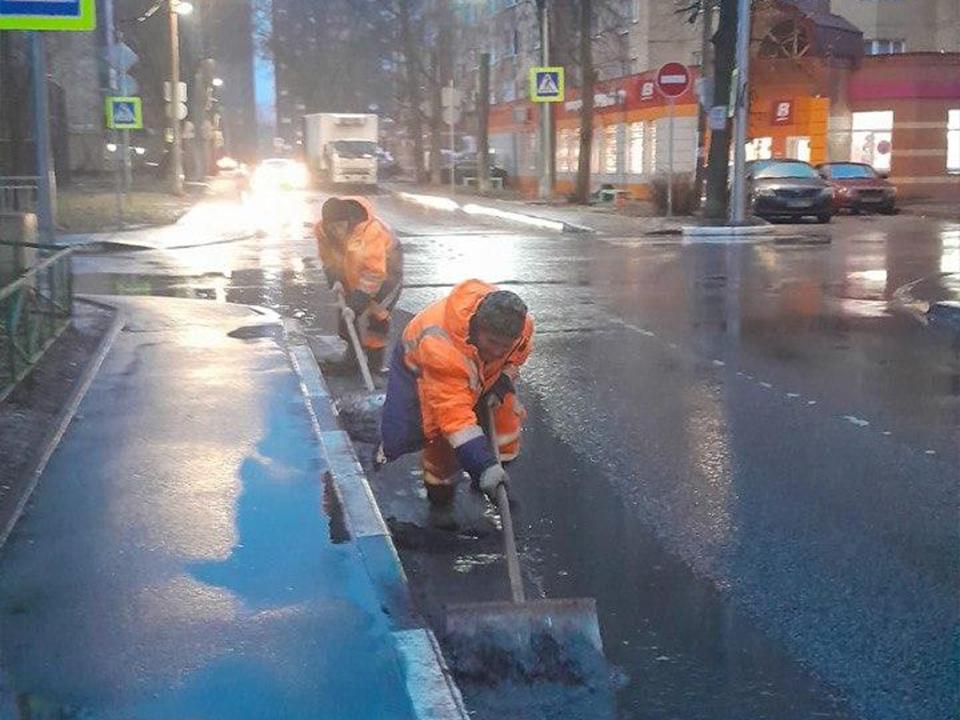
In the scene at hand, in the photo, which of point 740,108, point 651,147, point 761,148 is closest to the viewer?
point 740,108

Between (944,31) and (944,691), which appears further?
(944,31)

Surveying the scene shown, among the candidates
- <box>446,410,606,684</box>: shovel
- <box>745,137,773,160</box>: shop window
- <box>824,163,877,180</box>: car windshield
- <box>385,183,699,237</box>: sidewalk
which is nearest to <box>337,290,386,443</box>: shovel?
<box>446,410,606,684</box>: shovel

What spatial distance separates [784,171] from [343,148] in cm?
2963

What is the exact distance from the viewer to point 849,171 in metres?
33.8

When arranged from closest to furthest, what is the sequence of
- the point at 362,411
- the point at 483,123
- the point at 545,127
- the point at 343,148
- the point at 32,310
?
the point at 362,411
the point at 32,310
the point at 545,127
the point at 483,123
the point at 343,148

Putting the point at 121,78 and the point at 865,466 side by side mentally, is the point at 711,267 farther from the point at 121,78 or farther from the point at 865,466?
the point at 121,78

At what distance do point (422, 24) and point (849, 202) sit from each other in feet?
94.1

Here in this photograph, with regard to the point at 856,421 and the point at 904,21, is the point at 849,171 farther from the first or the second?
the point at 856,421

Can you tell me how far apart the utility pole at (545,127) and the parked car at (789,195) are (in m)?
9.85

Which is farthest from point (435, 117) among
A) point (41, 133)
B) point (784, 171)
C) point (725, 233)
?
point (41, 133)

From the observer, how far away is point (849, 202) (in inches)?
1291

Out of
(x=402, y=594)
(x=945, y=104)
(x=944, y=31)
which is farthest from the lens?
(x=944, y=31)

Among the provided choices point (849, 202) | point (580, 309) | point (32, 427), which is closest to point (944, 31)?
point (849, 202)

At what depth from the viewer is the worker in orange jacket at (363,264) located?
345 inches
